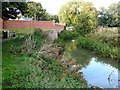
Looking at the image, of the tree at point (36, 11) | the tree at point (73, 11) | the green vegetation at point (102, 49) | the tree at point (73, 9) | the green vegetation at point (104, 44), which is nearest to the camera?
the green vegetation at point (102, 49)

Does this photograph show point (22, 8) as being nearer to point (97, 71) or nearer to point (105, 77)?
point (97, 71)

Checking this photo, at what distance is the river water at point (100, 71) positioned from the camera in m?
10.7

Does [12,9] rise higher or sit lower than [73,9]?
lower

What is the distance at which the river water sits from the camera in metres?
10.7

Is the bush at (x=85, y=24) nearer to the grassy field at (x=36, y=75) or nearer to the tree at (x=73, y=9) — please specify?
the tree at (x=73, y=9)

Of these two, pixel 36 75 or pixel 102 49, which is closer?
pixel 36 75

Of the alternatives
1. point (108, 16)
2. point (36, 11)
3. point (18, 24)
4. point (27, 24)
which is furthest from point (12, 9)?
point (108, 16)

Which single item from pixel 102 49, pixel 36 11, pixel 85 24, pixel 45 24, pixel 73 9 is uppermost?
pixel 73 9

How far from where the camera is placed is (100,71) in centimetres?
1358

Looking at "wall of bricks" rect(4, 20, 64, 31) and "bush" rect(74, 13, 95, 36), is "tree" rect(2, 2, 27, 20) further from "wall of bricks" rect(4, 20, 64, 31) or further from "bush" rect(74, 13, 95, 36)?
"bush" rect(74, 13, 95, 36)

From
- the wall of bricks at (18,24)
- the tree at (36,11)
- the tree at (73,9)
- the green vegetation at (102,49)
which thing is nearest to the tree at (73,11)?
the tree at (73,9)

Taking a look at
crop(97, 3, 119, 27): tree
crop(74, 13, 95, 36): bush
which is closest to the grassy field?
crop(74, 13, 95, 36): bush

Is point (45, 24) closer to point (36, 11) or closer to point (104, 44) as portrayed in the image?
point (36, 11)

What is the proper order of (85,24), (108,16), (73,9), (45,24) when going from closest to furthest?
(85,24)
(45,24)
(73,9)
(108,16)
